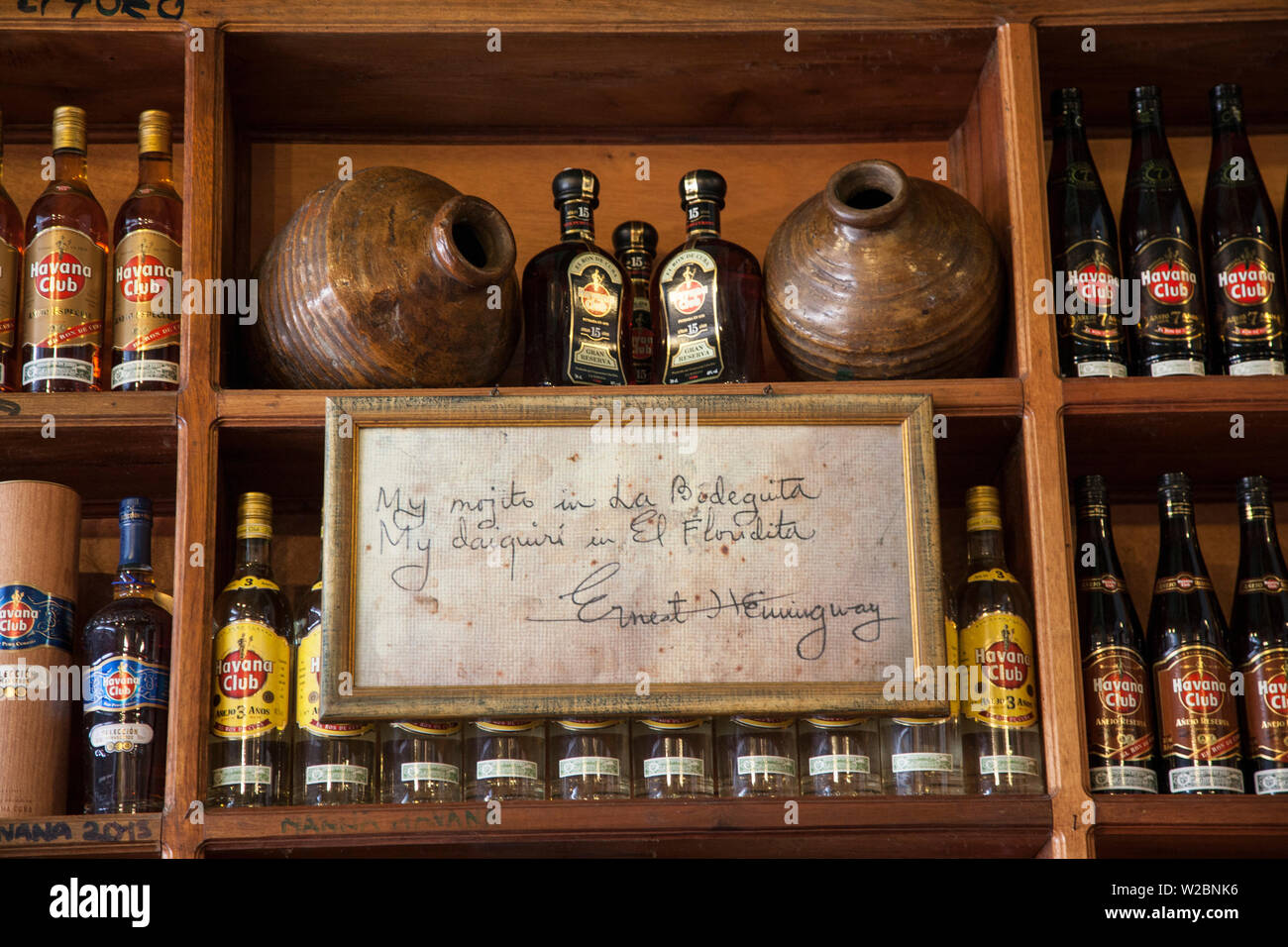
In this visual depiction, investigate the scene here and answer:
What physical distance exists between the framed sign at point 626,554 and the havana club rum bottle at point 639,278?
0.51 ft

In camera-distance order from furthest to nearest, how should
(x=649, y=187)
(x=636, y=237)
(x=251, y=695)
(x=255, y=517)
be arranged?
(x=649, y=187)
(x=636, y=237)
(x=255, y=517)
(x=251, y=695)

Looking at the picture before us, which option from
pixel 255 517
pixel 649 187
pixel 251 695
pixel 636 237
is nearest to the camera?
pixel 251 695

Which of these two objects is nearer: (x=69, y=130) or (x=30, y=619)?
(x=30, y=619)

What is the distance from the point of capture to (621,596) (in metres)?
1.39

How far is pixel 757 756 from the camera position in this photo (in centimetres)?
140

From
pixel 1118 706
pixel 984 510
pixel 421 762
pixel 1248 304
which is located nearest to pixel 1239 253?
pixel 1248 304

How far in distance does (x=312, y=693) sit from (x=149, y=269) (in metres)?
0.48

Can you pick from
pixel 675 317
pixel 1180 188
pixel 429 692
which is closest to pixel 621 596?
pixel 429 692

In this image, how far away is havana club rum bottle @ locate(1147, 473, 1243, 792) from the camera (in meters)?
1.40

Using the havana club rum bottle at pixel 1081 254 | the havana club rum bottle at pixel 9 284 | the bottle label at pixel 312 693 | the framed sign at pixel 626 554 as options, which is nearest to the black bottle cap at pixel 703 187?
the framed sign at pixel 626 554

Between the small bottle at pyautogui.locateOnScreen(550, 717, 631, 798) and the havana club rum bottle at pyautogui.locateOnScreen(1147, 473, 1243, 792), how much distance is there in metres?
0.53

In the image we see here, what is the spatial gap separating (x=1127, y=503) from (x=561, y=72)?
32.0 inches

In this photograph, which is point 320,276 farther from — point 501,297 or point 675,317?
point 675,317

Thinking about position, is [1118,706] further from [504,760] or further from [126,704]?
[126,704]
